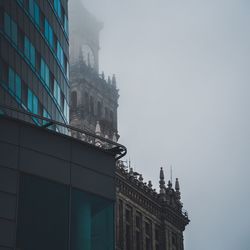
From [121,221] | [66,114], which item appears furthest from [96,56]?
[66,114]

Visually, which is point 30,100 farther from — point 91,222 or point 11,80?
point 91,222

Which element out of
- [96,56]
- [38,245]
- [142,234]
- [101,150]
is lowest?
[38,245]

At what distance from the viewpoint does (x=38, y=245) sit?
54219 millimetres

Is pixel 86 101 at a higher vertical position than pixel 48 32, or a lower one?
higher

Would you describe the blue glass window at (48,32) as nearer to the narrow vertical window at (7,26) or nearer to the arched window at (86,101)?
the narrow vertical window at (7,26)

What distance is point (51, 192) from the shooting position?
56344 millimetres

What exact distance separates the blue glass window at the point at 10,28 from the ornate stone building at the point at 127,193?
45347mm

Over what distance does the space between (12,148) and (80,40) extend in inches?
5501

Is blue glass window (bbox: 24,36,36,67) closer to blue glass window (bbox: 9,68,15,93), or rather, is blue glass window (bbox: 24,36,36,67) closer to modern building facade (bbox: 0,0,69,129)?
modern building facade (bbox: 0,0,69,129)

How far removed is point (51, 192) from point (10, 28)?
66.2 feet

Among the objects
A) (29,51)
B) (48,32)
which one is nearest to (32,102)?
(29,51)

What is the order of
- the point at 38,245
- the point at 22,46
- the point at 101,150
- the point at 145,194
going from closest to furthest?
1. the point at 38,245
2. the point at 101,150
3. the point at 22,46
4. the point at 145,194

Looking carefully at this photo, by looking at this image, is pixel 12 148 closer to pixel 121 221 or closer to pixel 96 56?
pixel 121 221

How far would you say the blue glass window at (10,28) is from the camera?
234 feet
